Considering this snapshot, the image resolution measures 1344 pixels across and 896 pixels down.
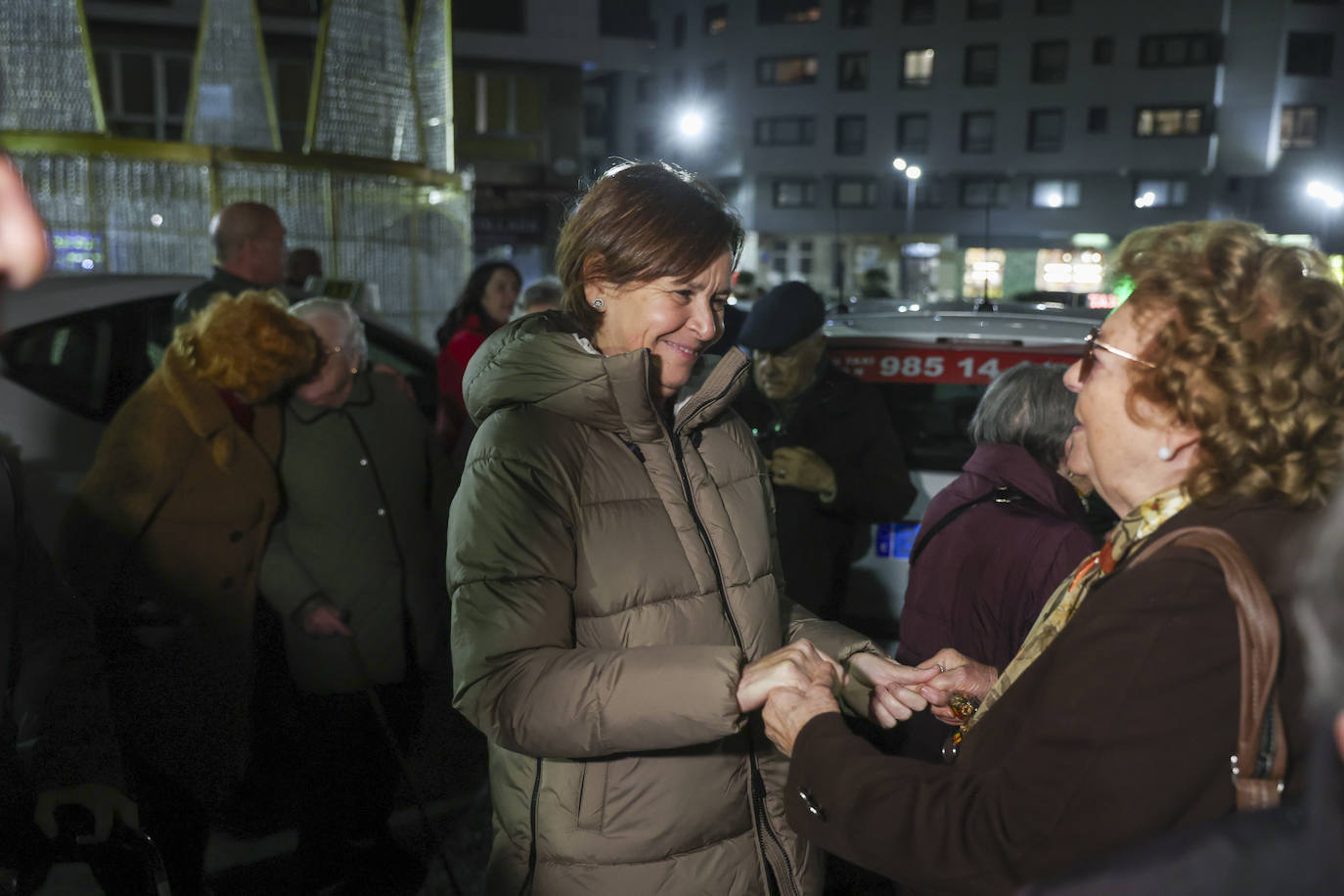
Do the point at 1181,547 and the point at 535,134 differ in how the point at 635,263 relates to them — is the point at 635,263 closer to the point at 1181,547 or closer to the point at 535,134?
the point at 1181,547

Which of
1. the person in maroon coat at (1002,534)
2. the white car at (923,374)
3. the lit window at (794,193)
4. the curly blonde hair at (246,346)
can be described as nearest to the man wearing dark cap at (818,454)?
the white car at (923,374)

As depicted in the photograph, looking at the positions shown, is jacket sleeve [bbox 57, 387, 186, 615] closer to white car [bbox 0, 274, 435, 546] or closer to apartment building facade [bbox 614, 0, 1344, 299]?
white car [bbox 0, 274, 435, 546]

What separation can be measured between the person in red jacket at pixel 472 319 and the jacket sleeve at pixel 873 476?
2382mm

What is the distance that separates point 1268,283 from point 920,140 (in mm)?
49582

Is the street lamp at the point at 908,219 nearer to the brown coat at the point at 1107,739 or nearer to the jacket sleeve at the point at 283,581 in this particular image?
the jacket sleeve at the point at 283,581

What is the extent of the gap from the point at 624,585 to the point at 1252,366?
1.09 metres

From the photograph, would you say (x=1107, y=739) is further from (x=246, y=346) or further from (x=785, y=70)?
(x=785, y=70)

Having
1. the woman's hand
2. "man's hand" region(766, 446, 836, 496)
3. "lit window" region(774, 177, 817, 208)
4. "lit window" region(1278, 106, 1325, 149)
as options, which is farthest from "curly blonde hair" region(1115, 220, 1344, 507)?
"lit window" region(1278, 106, 1325, 149)

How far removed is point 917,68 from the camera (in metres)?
48.3

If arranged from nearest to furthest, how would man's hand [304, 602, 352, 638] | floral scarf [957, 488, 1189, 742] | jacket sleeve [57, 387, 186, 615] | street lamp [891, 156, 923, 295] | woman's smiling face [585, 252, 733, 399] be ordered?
floral scarf [957, 488, 1189, 742] < woman's smiling face [585, 252, 733, 399] < jacket sleeve [57, 387, 186, 615] < man's hand [304, 602, 352, 638] < street lamp [891, 156, 923, 295]

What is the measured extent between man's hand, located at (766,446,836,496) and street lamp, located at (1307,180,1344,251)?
46.5 meters

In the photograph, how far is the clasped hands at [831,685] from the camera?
183cm

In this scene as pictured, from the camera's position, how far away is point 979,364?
188 inches

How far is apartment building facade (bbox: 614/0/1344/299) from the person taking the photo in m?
44.3
